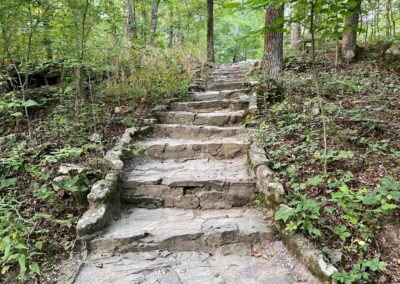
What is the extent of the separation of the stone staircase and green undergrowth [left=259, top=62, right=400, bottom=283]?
0.32 meters

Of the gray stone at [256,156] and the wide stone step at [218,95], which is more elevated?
the wide stone step at [218,95]

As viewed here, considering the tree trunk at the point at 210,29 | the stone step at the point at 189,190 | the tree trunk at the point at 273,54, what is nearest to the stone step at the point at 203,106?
the tree trunk at the point at 273,54

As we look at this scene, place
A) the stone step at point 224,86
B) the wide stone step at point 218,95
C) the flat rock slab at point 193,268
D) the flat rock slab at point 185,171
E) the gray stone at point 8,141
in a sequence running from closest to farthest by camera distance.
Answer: the flat rock slab at point 193,268
the flat rock slab at point 185,171
the gray stone at point 8,141
the wide stone step at point 218,95
the stone step at point 224,86

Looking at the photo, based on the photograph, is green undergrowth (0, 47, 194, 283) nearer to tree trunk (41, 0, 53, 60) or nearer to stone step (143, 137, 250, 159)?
stone step (143, 137, 250, 159)

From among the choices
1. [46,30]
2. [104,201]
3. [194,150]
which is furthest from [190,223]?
[46,30]

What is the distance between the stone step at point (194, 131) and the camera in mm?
4223

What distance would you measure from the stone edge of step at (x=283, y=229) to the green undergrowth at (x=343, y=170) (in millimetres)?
64

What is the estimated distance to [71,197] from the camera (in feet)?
9.45

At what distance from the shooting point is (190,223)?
2.63m

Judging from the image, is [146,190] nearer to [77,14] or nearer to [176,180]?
[176,180]

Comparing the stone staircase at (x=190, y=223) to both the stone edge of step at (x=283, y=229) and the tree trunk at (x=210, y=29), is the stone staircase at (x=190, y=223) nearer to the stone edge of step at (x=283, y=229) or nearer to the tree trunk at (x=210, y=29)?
the stone edge of step at (x=283, y=229)

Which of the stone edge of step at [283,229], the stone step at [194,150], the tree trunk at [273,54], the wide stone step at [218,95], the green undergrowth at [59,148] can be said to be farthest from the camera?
the tree trunk at [273,54]

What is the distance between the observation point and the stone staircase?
212cm

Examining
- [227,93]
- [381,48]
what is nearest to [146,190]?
[227,93]
